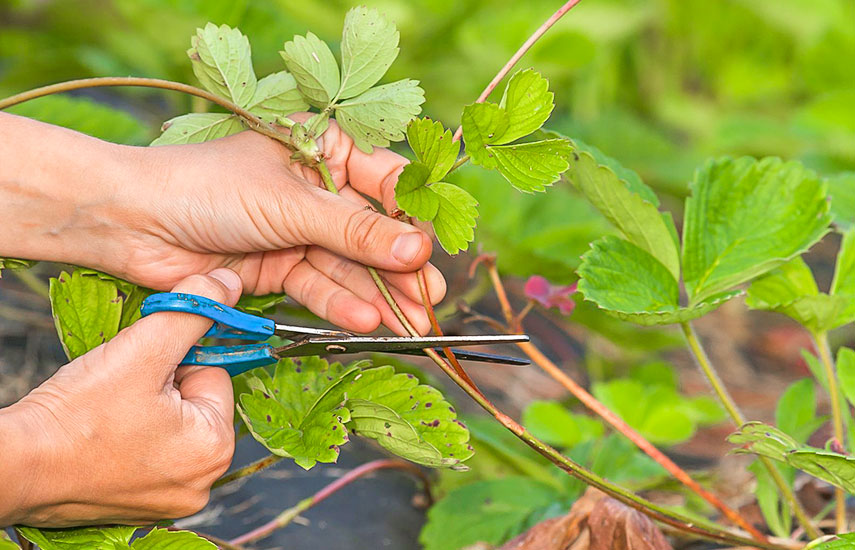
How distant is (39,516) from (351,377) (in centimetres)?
28

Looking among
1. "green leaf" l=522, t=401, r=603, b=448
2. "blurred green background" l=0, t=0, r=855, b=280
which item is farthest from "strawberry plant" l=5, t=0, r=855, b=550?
"blurred green background" l=0, t=0, r=855, b=280

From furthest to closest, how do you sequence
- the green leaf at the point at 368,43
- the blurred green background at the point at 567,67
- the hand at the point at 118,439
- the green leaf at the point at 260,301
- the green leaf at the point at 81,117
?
the blurred green background at the point at 567,67 < the green leaf at the point at 81,117 < the green leaf at the point at 260,301 < the green leaf at the point at 368,43 < the hand at the point at 118,439

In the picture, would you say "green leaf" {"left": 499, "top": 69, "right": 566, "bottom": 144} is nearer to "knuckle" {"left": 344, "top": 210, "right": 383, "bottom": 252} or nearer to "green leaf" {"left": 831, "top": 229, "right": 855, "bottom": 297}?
"knuckle" {"left": 344, "top": 210, "right": 383, "bottom": 252}

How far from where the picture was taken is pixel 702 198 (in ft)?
3.07

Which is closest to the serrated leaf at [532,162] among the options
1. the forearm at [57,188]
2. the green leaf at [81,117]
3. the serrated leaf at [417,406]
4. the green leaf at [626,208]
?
the green leaf at [626,208]

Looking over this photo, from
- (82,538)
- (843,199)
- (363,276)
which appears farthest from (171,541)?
(843,199)

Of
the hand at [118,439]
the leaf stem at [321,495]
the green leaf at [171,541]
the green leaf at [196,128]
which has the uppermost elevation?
the green leaf at [196,128]

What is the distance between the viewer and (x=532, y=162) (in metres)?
0.73

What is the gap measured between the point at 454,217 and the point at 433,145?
0.21 ft

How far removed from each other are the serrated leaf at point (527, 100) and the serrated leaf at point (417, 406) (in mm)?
253

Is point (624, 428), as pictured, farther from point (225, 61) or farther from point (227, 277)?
point (225, 61)

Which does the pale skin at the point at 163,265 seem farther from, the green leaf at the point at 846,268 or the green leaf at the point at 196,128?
the green leaf at the point at 846,268

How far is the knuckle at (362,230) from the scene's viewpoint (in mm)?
741

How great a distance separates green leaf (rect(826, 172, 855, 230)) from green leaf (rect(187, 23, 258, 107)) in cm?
70
